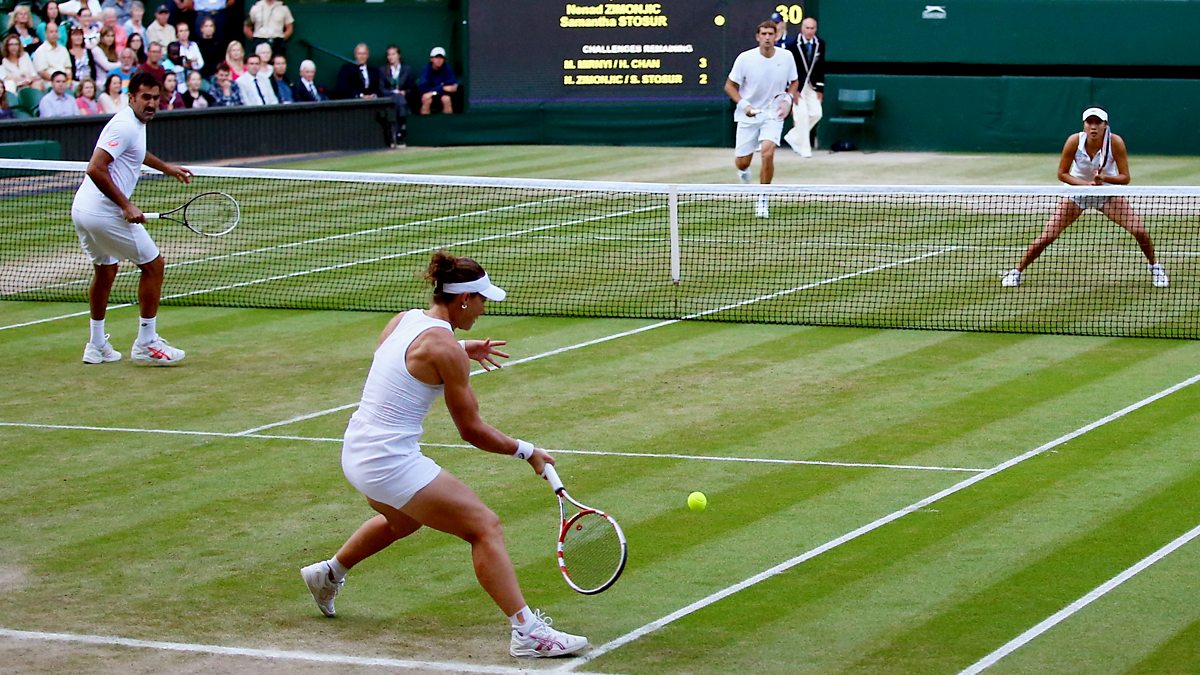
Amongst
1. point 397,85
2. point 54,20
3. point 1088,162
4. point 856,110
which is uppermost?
point 54,20

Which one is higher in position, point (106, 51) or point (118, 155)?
point (106, 51)

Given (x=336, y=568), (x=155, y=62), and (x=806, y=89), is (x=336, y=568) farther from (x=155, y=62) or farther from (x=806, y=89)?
(x=155, y=62)

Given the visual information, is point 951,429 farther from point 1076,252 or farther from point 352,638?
point 1076,252

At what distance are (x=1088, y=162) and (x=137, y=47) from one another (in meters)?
17.8

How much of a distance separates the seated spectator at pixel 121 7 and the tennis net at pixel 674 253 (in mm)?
7595

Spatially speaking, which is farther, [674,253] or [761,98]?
[761,98]

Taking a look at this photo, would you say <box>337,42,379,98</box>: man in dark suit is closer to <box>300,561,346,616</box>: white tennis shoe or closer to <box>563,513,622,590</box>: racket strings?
<box>300,561,346,616</box>: white tennis shoe

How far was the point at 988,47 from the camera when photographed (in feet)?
97.9

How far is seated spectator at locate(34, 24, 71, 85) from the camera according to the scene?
27.9 m

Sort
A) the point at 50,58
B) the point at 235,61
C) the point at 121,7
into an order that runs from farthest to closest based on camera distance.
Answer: the point at 121,7 < the point at 235,61 < the point at 50,58

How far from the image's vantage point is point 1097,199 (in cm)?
1650

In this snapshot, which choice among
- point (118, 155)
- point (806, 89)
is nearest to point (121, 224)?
point (118, 155)

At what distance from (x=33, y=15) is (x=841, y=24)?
13452mm

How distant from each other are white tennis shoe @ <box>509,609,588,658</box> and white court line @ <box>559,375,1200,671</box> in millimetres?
74
